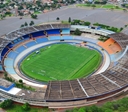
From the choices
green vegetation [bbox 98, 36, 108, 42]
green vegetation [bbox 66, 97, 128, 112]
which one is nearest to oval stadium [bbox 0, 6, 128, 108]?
green vegetation [bbox 98, 36, 108, 42]

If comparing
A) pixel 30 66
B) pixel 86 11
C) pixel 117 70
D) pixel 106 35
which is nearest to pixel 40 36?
pixel 30 66

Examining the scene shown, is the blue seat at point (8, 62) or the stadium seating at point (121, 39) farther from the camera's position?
the stadium seating at point (121, 39)

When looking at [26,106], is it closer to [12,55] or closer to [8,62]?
[8,62]

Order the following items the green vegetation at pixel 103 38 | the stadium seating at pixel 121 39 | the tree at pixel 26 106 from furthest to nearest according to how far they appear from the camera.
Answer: the green vegetation at pixel 103 38, the stadium seating at pixel 121 39, the tree at pixel 26 106

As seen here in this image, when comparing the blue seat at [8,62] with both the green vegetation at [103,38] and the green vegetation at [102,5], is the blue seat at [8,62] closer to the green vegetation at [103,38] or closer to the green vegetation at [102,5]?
the green vegetation at [103,38]

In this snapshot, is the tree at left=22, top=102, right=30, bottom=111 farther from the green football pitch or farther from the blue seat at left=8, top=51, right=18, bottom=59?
the blue seat at left=8, top=51, right=18, bottom=59

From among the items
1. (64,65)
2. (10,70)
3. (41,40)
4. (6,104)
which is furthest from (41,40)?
(6,104)

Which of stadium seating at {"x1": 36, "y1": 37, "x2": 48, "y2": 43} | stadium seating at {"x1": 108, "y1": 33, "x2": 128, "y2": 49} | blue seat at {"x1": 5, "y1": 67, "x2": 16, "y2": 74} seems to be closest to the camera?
blue seat at {"x1": 5, "y1": 67, "x2": 16, "y2": 74}

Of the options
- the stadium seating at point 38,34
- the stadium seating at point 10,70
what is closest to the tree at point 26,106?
the stadium seating at point 10,70

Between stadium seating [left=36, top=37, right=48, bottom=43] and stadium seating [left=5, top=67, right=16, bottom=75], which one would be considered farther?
stadium seating [left=36, top=37, right=48, bottom=43]
